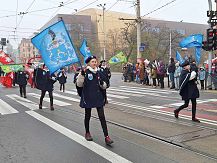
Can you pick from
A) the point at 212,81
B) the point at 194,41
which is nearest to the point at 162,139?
the point at 212,81

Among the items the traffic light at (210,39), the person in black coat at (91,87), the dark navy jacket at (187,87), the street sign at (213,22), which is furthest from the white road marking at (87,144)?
the street sign at (213,22)

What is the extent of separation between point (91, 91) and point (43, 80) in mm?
5357

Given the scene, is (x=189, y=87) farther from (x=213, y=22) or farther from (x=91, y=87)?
(x=213, y=22)

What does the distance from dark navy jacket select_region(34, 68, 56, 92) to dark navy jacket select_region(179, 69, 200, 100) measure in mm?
4894

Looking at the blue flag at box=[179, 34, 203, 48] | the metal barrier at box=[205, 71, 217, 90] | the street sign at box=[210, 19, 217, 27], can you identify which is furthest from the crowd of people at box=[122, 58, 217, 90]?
the street sign at box=[210, 19, 217, 27]

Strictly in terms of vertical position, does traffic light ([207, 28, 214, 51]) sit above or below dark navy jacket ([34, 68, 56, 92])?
above

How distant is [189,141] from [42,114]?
5.46 metres

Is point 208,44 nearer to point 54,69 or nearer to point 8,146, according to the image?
point 54,69

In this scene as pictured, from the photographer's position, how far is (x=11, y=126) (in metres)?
8.58

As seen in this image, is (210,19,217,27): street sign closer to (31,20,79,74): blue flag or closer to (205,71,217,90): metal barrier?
(205,71,217,90): metal barrier

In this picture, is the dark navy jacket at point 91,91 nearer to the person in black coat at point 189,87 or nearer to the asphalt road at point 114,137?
the asphalt road at point 114,137

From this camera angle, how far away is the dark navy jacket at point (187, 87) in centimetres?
856

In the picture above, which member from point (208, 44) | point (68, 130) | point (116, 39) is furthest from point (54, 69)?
point (116, 39)

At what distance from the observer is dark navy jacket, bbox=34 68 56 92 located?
1144 cm
